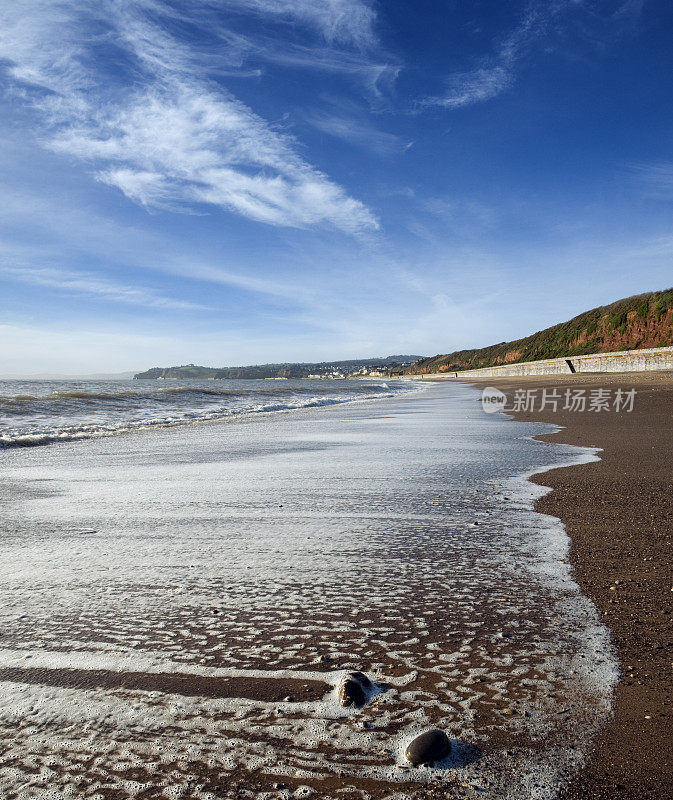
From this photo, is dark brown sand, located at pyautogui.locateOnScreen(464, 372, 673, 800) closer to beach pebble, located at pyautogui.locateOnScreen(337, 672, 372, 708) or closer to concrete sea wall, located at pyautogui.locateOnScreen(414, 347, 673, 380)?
beach pebble, located at pyautogui.locateOnScreen(337, 672, 372, 708)

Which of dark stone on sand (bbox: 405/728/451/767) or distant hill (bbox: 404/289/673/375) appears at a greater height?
distant hill (bbox: 404/289/673/375)

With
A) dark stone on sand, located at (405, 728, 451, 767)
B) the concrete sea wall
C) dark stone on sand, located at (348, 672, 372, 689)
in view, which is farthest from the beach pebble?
the concrete sea wall

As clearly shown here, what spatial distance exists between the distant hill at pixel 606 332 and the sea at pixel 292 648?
4699 centimetres

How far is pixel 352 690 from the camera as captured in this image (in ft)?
4.23

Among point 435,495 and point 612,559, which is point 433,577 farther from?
point 435,495

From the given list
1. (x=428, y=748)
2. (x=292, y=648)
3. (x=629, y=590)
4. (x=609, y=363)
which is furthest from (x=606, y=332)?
(x=428, y=748)

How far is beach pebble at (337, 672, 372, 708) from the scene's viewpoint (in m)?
1.27

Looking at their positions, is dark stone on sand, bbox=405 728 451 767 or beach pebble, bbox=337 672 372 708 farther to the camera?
beach pebble, bbox=337 672 372 708

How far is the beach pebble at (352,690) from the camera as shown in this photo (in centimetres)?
127

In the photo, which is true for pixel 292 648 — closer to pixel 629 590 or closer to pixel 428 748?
pixel 428 748

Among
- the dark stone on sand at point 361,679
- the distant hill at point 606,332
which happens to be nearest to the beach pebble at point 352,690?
the dark stone on sand at point 361,679

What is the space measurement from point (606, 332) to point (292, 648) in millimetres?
57993

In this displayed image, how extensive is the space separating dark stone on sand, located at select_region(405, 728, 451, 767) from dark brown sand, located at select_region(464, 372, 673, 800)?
9.5 inches

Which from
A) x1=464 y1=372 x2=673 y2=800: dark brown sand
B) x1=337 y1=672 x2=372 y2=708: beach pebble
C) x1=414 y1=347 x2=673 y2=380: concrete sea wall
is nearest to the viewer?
x1=464 y1=372 x2=673 y2=800: dark brown sand
